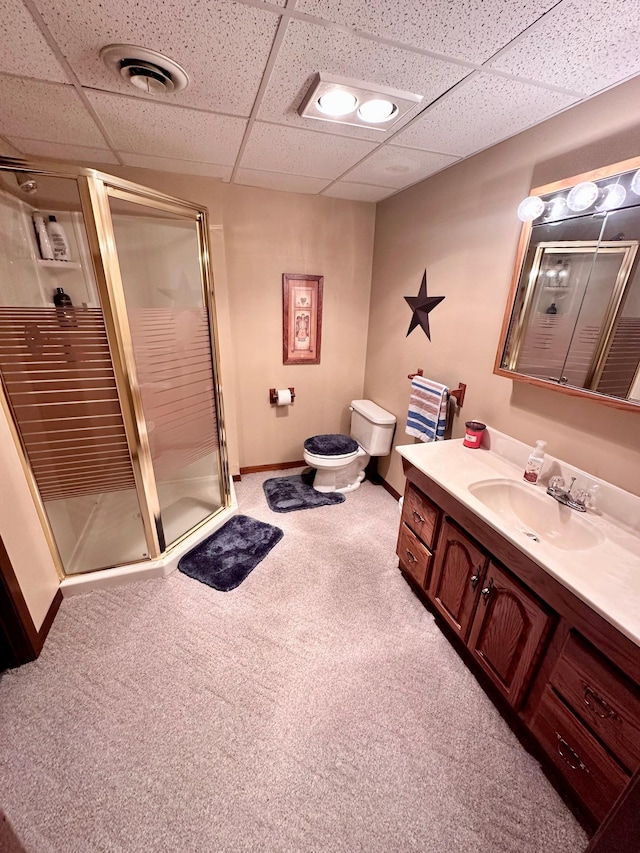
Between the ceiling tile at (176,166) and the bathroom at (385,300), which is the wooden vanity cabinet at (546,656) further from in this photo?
the ceiling tile at (176,166)

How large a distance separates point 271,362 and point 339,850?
8.78ft

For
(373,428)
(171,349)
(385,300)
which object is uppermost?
(385,300)

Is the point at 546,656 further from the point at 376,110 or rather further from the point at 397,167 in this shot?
the point at 397,167

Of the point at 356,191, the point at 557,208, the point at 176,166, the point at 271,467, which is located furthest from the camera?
the point at 271,467

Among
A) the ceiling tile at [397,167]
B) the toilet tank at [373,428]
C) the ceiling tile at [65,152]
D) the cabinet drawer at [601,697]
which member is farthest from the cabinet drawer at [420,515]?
the ceiling tile at [65,152]

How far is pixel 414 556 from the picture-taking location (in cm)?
183

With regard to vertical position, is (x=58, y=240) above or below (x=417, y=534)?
above

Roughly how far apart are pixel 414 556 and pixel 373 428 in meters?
1.14

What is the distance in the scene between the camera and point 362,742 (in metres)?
1.26

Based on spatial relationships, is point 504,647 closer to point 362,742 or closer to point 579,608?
point 579,608

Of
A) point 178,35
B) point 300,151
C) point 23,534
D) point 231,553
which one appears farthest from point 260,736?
point 300,151

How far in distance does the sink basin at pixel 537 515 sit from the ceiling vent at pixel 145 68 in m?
1.90

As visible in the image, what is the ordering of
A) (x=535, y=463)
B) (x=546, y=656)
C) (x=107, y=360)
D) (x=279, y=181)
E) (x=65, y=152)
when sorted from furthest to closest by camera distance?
(x=279, y=181), (x=65, y=152), (x=107, y=360), (x=535, y=463), (x=546, y=656)

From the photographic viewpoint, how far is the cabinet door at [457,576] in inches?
54.9
